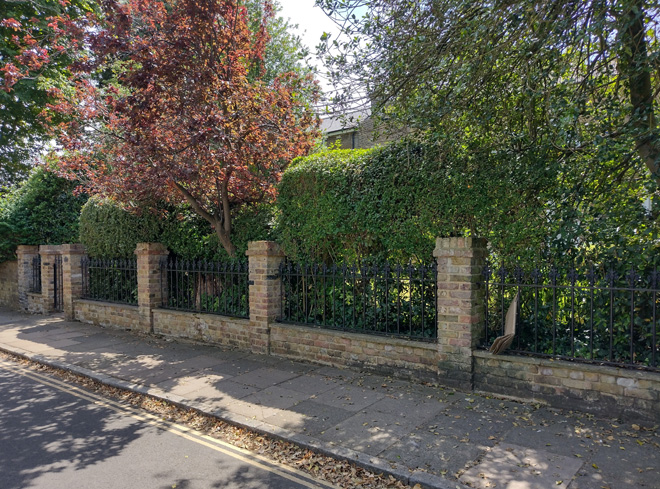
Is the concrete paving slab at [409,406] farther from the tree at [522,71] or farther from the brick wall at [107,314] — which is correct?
the brick wall at [107,314]

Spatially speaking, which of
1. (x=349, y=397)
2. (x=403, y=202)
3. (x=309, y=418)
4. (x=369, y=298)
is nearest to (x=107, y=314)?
(x=369, y=298)

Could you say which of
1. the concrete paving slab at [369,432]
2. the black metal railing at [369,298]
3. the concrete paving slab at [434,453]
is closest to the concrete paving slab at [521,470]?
the concrete paving slab at [434,453]

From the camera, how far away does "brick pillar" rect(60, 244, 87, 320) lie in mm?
11570

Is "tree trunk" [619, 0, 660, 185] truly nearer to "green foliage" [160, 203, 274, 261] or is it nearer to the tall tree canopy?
the tall tree canopy

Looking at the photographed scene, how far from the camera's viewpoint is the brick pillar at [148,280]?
9461mm

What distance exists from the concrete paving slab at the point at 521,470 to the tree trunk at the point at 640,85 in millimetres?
2745

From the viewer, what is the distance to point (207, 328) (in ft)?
27.8

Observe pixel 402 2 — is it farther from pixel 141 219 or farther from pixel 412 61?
pixel 141 219

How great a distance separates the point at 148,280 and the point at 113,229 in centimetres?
228

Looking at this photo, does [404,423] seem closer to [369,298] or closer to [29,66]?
[369,298]

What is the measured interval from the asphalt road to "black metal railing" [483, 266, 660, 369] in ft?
10.4

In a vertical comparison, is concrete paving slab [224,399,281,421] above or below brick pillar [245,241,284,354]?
below

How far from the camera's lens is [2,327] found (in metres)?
11.3

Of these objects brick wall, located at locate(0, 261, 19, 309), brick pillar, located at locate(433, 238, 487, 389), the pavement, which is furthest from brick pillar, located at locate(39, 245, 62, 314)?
brick pillar, located at locate(433, 238, 487, 389)
